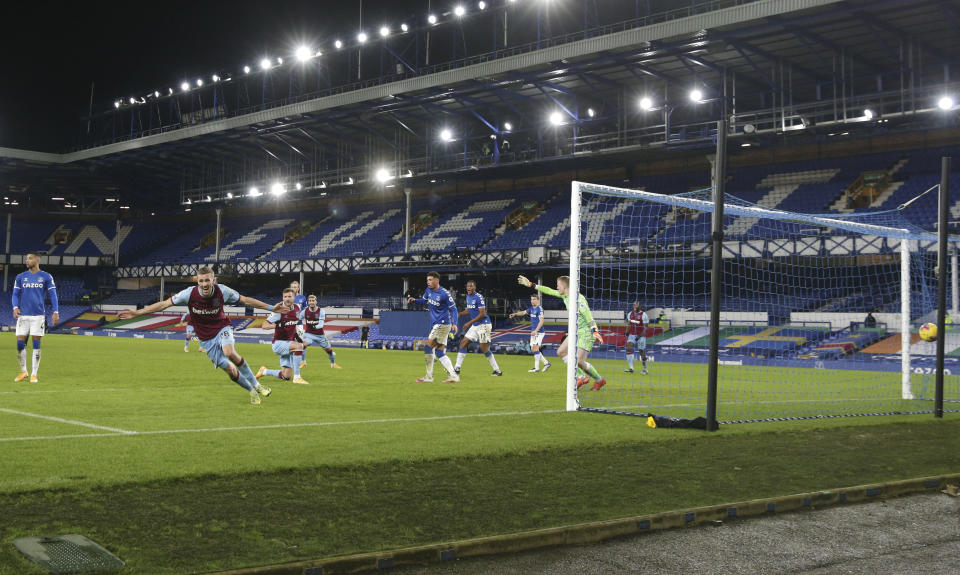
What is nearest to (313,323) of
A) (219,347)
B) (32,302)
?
(32,302)

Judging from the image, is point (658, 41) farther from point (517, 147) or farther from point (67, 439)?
point (67, 439)

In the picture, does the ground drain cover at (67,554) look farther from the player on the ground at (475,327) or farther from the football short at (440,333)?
the player on the ground at (475,327)

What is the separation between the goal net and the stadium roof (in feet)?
16.0

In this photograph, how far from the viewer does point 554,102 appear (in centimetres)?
4025

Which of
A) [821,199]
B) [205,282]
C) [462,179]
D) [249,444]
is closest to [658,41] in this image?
[821,199]

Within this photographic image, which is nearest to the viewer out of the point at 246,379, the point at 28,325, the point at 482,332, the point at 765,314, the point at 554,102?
the point at 246,379

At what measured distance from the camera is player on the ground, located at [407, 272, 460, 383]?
16703mm

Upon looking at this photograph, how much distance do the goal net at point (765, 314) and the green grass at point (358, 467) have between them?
239 cm

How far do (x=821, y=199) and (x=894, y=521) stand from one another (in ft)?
108

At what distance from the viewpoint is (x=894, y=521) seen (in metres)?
6.04

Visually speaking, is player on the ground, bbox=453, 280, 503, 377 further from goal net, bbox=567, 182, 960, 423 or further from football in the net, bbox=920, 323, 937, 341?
football in the net, bbox=920, 323, 937, 341

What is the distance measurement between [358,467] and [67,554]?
291cm

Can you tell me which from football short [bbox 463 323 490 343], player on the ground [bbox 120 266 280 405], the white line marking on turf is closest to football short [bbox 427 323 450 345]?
football short [bbox 463 323 490 343]

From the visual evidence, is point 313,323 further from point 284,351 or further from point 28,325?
point 28,325
